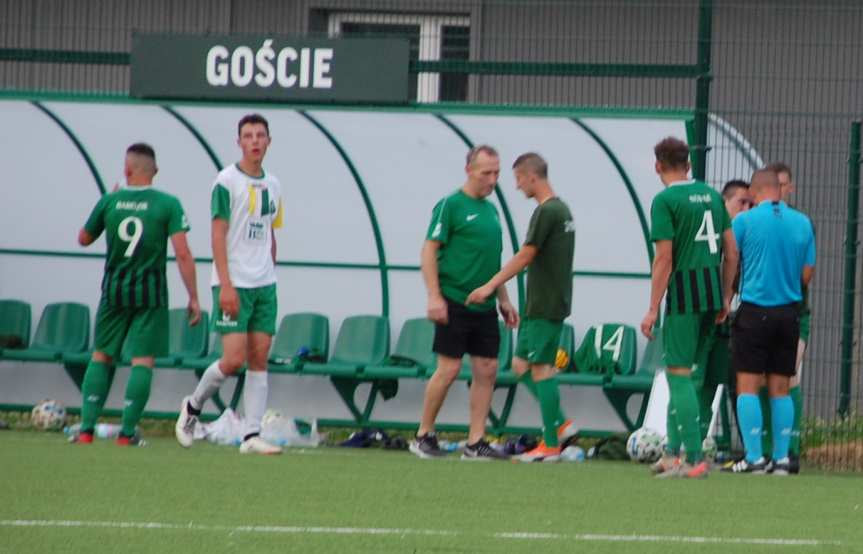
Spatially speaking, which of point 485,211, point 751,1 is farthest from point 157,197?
point 751,1

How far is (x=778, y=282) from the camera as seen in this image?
34.7 ft

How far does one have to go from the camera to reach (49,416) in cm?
1332

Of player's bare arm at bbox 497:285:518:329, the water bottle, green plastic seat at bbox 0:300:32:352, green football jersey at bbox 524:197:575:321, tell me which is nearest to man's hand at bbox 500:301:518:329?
player's bare arm at bbox 497:285:518:329

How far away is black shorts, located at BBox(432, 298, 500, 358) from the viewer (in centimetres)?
1105

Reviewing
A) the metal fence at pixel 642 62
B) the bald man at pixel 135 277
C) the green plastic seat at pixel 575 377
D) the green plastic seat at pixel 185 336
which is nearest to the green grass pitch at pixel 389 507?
the bald man at pixel 135 277

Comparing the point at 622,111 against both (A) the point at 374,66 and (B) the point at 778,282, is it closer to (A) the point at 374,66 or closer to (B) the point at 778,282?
(A) the point at 374,66

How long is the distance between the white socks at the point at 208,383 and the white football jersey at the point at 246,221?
57 cm

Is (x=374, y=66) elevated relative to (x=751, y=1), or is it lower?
lower

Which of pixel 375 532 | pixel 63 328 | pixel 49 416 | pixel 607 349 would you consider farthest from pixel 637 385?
pixel 375 532

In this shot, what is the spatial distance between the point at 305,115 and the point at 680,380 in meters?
5.45

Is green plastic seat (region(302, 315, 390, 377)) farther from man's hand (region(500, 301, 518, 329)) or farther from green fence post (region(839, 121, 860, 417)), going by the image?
green fence post (region(839, 121, 860, 417))

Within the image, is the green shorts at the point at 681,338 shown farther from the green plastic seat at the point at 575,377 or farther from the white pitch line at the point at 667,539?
the green plastic seat at the point at 575,377

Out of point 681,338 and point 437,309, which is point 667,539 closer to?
point 681,338

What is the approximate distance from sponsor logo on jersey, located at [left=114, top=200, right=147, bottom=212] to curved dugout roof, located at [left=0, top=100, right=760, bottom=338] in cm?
300
